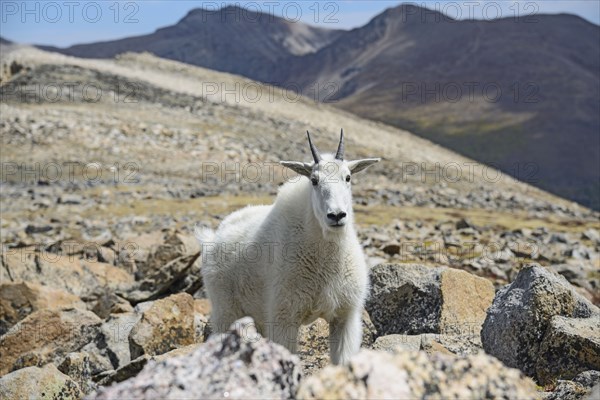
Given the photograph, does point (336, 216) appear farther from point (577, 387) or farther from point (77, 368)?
point (77, 368)

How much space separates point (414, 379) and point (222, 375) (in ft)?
3.44

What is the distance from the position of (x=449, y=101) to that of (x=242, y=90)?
289 ft

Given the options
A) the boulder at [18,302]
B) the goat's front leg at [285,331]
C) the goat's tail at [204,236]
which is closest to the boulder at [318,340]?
A: the goat's front leg at [285,331]

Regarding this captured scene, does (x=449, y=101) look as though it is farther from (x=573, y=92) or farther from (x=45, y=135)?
(x=45, y=135)

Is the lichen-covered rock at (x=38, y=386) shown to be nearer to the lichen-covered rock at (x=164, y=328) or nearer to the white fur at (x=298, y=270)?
the lichen-covered rock at (x=164, y=328)

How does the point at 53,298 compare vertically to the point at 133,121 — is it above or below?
below

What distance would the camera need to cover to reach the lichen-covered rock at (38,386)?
784 centimetres

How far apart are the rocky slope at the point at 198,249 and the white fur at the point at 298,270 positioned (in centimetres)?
73

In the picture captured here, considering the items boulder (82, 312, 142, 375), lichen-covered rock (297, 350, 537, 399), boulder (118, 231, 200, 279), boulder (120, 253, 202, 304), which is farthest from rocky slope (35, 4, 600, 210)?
lichen-covered rock (297, 350, 537, 399)

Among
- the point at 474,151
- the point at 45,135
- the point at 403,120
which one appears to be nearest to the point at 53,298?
the point at 45,135

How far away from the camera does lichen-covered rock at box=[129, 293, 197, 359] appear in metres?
9.96

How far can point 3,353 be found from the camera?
11164mm

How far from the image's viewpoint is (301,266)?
8250mm

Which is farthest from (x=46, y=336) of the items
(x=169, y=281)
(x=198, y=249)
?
(x=198, y=249)
